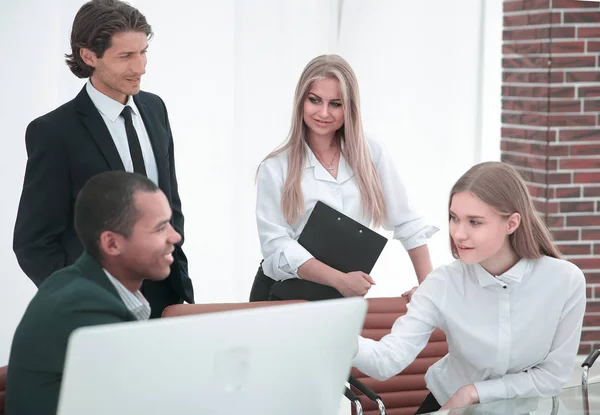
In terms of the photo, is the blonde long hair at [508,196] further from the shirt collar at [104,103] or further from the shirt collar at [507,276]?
the shirt collar at [104,103]

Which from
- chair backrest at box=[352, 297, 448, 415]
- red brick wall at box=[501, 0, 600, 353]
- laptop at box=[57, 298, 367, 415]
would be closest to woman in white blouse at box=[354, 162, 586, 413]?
chair backrest at box=[352, 297, 448, 415]

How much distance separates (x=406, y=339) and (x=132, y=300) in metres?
0.91

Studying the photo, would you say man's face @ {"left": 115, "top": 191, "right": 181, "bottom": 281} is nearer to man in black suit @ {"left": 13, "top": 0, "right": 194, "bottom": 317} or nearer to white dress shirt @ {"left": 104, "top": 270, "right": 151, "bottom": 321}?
white dress shirt @ {"left": 104, "top": 270, "right": 151, "bottom": 321}

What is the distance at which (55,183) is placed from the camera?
2648 millimetres

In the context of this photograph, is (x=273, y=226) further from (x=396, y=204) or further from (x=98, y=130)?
(x=98, y=130)

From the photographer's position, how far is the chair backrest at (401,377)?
2.87 meters

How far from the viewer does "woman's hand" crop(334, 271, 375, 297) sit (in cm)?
297

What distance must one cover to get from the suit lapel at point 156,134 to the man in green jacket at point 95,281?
3.15 feet

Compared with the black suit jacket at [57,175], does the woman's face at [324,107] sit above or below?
above

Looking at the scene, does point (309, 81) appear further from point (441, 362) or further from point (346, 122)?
point (441, 362)

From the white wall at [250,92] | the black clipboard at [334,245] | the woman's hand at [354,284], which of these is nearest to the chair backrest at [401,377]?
the woman's hand at [354,284]

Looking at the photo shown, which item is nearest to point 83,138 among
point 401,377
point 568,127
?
point 401,377

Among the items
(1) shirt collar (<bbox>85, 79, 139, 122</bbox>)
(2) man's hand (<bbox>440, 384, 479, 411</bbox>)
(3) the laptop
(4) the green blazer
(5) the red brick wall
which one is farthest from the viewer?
(5) the red brick wall

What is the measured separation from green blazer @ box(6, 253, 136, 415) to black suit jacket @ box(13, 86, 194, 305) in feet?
3.20
